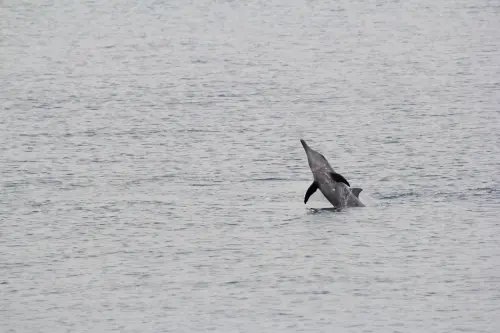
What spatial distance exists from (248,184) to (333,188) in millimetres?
2696

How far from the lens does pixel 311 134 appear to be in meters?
43.7

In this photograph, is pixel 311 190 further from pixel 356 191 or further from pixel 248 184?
pixel 248 184

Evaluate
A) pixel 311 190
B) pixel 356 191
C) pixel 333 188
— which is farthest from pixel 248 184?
pixel 356 191

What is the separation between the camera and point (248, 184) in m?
36.6

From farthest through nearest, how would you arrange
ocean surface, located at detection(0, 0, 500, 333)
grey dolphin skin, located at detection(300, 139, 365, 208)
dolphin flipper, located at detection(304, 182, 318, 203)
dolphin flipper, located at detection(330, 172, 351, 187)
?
grey dolphin skin, located at detection(300, 139, 365, 208) < dolphin flipper, located at detection(330, 172, 351, 187) < dolphin flipper, located at detection(304, 182, 318, 203) < ocean surface, located at detection(0, 0, 500, 333)

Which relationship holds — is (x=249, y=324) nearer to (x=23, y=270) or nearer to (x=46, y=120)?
(x=23, y=270)

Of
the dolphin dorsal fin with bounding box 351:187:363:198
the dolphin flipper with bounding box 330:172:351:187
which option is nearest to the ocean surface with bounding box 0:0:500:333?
the dolphin dorsal fin with bounding box 351:187:363:198

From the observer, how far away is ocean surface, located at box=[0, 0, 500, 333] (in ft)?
88.6

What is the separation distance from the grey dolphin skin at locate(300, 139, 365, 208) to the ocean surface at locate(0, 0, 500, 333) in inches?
14.1

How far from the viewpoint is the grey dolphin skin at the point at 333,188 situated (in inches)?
1351

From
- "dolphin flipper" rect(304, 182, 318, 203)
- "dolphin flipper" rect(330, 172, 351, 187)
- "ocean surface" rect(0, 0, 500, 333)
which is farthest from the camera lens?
"dolphin flipper" rect(330, 172, 351, 187)

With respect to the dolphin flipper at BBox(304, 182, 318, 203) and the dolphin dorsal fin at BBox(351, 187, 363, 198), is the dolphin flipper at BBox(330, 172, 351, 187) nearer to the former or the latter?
the dolphin dorsal fin at BBox(351, 187, 363, 198)

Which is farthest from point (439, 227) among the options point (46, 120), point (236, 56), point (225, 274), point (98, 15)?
point (98, 15)

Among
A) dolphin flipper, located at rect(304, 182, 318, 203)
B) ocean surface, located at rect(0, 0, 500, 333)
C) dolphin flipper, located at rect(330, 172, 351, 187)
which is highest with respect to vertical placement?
dolphin flipper, located at rect(330, 172, 351, 187)
